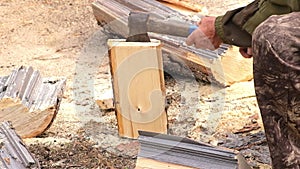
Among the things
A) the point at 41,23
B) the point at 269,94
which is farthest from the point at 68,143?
the point at 41,23

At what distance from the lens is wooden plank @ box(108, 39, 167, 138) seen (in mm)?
3725

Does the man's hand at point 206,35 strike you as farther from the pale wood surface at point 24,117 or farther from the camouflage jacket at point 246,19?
the pale wood surface at point 24,117

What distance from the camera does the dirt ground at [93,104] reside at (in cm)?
380

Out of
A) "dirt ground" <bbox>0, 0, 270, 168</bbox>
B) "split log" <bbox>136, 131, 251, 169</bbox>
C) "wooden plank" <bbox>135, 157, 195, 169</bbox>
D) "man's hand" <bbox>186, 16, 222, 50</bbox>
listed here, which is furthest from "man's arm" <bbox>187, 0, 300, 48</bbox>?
"dirt ground" <bbox>0, 0, 270, 168</bbox>

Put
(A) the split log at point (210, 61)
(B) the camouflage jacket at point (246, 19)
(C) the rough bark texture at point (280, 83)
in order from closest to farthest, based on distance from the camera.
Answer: (C) the rough bark texture at point (280, 83)
(B) the camouflage jacket at point (246, 19)
(A) the split log at point (210, 61)

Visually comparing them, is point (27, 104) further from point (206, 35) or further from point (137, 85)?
point (206, 35)

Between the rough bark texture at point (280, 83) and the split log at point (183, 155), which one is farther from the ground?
the rough bark texture at point (280, 83)

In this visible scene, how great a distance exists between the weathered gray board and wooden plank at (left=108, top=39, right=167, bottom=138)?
2.39 feet

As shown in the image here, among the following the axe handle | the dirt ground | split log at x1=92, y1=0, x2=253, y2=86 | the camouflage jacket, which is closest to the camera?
the camouflage jacket

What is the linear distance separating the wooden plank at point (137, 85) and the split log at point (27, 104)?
1.59ft

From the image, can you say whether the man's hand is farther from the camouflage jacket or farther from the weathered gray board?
the weathered gray board

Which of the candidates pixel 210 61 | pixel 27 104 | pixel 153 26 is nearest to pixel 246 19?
pixel 153 26

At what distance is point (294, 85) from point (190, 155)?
31.6 inches

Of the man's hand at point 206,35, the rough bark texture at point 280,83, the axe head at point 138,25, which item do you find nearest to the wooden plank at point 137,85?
the axe head at point 138,25
